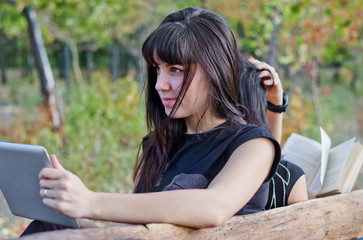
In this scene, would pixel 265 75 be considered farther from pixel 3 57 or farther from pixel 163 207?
pixel 3 57

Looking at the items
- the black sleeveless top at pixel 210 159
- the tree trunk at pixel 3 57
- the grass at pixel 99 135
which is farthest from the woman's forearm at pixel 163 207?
the tree trunk at pixel 3 57

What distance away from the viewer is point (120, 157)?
5270mm

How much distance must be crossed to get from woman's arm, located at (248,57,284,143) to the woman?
0.08 meters

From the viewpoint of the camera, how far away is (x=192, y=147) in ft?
5.95

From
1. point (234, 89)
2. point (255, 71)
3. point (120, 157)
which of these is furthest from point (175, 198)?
point (120, 157)

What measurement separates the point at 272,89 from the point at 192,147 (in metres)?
0.48

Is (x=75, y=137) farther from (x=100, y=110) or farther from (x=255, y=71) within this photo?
(x=255, y=71)

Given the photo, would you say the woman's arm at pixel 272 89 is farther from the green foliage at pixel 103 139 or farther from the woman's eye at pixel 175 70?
the green foliage at pixel 103 139

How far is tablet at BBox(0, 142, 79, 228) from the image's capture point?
1335mm

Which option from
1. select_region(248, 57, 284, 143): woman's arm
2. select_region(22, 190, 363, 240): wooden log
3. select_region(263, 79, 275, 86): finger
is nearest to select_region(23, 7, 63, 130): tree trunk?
select_region(248, 57, 284, 143): woman's arm

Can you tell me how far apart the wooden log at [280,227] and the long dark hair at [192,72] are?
0.35 metres

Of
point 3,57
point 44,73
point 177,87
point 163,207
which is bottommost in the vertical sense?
point 3,57

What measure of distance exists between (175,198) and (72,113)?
4.69m

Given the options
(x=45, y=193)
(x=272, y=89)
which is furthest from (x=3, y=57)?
(x=45, y=193)
